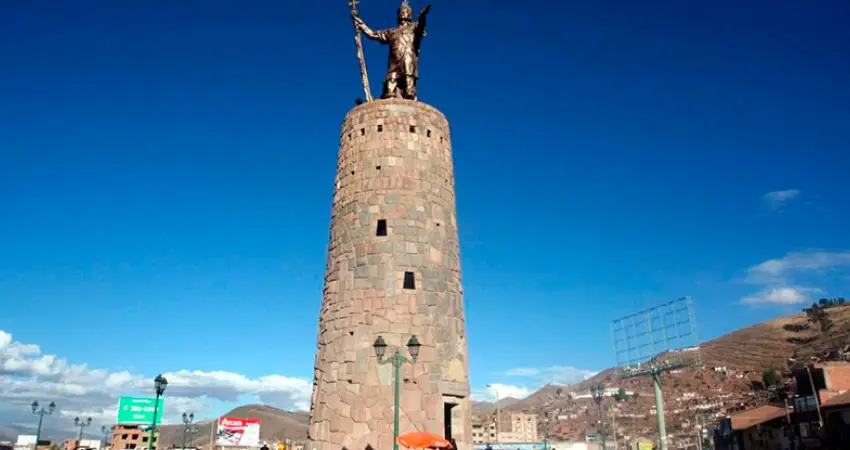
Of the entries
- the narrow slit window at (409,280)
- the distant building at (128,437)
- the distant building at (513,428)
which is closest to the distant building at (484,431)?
the distant building at (513,428)

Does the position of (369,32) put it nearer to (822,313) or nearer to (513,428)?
(513,428)

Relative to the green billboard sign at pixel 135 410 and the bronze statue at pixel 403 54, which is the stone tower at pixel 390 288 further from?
the green billboard sign at pixel 135 410

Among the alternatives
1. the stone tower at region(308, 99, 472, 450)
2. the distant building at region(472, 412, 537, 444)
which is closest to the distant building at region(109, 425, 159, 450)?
the distant building at region(472, 412, 537, 444)

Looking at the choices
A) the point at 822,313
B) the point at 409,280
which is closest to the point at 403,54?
the point at 409,280

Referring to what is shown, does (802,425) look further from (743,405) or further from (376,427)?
(743,405)

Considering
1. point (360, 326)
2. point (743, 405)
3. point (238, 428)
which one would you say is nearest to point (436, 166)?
point (360, 326)

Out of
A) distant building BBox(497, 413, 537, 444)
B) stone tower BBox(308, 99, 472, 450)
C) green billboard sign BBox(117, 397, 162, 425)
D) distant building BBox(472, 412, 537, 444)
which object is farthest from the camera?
distant building BBox(497, 413, 537, 444)

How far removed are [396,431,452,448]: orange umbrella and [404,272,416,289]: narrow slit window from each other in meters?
4.03

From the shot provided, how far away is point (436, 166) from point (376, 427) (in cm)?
790

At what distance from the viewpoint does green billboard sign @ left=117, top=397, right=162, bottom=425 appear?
62.9 metres

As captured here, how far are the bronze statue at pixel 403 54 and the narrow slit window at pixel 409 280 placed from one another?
248 inches

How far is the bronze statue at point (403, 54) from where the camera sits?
20.6 metres

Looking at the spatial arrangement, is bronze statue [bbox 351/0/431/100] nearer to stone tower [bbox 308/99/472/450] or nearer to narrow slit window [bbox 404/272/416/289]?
stone tower [bbox 308/99/472/450]

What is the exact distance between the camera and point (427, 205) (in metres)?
18.5
